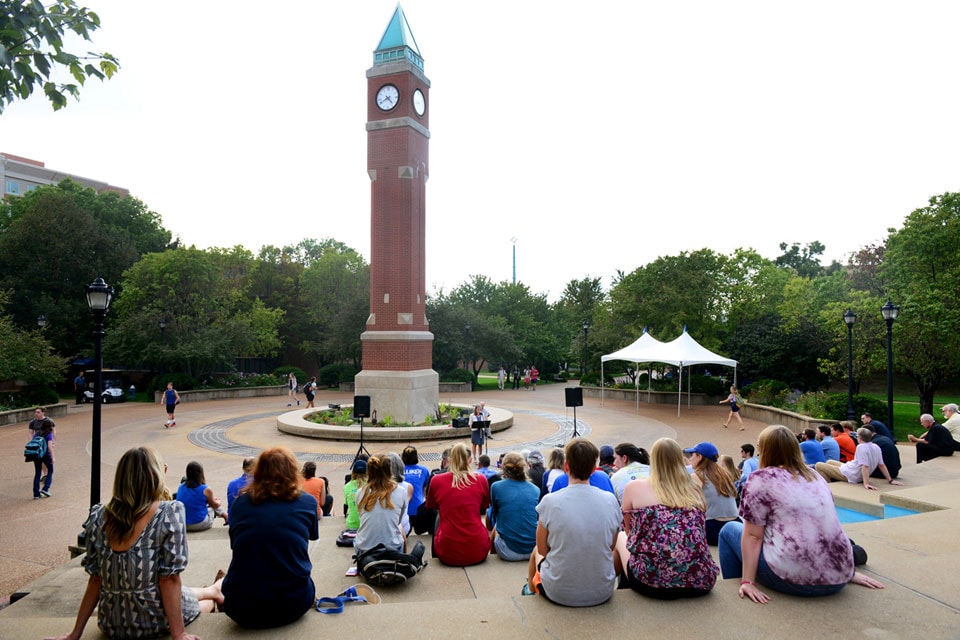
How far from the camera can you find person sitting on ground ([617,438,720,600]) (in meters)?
3.67

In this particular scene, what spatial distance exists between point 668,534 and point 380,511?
8.54 ft

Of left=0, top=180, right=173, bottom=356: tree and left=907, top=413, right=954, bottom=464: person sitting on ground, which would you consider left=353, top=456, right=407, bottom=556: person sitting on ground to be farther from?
left=0, top=180, right=173, bottom=356: tree

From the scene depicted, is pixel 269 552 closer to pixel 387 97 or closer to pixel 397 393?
pixel 397 393

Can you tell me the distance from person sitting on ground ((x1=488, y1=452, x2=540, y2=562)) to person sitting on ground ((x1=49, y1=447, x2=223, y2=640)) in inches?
120

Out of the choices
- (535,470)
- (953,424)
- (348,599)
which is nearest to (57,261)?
(535,470)

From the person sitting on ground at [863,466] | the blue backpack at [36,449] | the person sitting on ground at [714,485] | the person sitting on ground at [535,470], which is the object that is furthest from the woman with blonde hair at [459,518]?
the blue backpack at [36,449]

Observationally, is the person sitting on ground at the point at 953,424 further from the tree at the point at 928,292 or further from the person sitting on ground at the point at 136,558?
the person sitting on ground at the point at 136,558

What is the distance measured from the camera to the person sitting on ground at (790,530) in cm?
359

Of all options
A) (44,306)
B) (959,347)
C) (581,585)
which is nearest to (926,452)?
(959,347)

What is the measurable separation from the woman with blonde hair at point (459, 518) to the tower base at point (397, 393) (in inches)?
558

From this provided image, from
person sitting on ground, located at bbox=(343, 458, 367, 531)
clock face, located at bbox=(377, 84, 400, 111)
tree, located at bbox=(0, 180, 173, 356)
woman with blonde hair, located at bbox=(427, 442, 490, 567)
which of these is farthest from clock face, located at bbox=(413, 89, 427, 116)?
tree, located at bbox=(0, 180, 173, 356)

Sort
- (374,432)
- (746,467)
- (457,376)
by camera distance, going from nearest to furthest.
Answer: (746,467), (374,432), (457,376)

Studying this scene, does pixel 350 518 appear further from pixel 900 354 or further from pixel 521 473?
pixel 900 354

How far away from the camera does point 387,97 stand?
20.7 meters
